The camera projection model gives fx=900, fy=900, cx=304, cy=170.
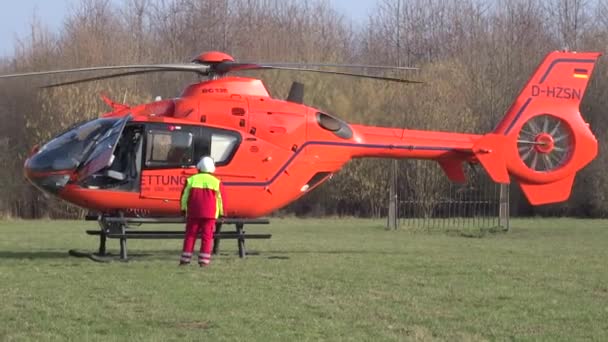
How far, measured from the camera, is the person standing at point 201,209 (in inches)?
543

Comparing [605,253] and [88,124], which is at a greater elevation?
[88,124]

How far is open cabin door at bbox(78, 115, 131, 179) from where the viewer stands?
14.6 m

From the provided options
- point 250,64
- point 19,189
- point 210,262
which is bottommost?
point 19,189

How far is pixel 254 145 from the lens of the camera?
51.4 feet

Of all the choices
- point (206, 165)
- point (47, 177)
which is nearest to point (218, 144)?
point (206, 165)

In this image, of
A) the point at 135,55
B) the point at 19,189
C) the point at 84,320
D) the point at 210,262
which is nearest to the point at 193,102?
the point at 210,262

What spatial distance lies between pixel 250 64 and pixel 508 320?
7448 mm

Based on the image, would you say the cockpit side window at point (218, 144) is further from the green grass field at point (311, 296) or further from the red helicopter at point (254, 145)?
the green grass field at point (311, 296)

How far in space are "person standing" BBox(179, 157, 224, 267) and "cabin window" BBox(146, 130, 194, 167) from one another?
125cm

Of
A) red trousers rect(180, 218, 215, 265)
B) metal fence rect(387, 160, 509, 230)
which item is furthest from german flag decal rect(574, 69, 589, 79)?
metal fence rect(387, 160, 509, 230)

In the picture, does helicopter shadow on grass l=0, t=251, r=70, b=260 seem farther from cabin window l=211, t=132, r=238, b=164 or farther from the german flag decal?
the german flag decal

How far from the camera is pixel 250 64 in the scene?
1480 cm

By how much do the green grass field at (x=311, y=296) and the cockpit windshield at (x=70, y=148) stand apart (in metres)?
1.62

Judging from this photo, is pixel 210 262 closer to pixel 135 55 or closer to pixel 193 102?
pixel 193 102
